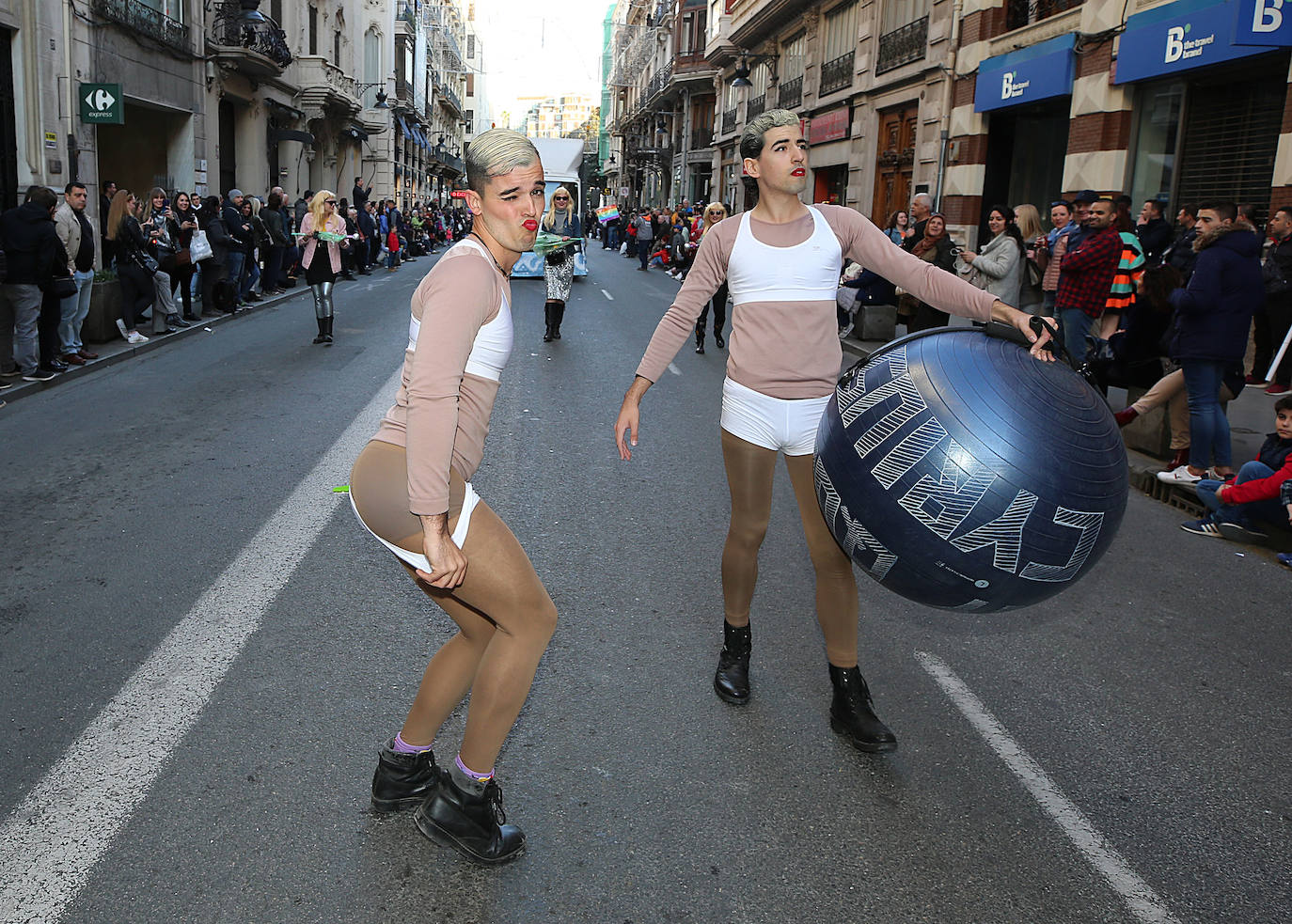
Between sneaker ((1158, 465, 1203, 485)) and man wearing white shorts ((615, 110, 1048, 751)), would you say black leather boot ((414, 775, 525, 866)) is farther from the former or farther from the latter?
sneaker ((1158, 465, 1203, 485))

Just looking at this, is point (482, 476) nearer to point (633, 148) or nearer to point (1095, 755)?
point (1095, 755)

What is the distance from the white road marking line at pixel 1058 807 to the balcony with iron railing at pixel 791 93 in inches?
1236

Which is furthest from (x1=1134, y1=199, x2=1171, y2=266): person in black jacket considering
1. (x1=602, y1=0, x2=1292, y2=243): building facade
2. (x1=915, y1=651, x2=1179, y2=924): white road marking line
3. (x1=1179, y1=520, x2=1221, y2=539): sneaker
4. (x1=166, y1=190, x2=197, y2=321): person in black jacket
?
(x1=166, y1=190, x2=197, y2=321): person in black jacket

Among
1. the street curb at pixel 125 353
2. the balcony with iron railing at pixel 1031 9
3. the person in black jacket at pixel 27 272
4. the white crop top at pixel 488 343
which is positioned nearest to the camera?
the white crop top at pixel 488 343

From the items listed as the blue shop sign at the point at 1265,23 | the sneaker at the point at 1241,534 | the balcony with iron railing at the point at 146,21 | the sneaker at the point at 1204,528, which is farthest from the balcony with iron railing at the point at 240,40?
the sneaker at the point at 1241,534

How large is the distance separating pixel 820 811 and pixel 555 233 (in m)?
11.8

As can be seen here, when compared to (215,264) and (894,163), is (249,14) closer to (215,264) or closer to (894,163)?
(215,264)

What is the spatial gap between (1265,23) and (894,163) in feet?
46.9

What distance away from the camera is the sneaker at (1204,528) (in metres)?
6.52

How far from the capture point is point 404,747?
298 centimetres

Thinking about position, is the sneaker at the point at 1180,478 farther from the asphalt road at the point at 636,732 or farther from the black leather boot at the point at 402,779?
the black leather boot at the point at 402,779

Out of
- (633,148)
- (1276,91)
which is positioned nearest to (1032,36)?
(1276,91)

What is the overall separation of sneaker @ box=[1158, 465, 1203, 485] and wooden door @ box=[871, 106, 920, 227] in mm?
17979

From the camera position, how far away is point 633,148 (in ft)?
254
